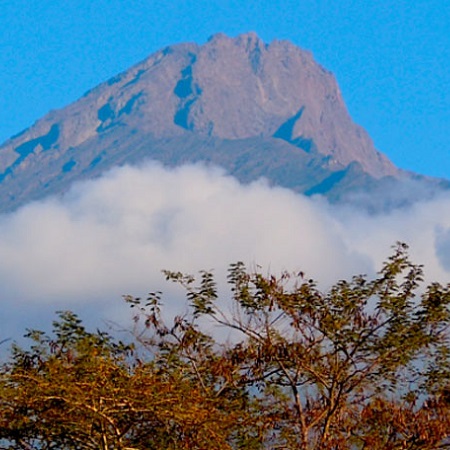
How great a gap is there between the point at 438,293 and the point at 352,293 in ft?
4.22

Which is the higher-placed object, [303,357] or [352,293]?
[352,293]

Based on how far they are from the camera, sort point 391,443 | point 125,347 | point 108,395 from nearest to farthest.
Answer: point 108,395, point 391,443, point 125,347

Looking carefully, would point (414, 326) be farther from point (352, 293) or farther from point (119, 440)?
point (119, 440)

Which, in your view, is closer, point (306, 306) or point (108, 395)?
point (108, 395)

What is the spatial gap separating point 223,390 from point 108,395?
4074 millimetres

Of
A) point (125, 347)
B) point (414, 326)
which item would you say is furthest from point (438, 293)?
point (125, 347)

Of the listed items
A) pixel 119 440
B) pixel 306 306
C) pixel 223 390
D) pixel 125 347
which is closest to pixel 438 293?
pixel 306 306

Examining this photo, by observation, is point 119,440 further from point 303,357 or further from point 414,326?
point 414,326

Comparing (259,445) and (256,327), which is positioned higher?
(256,327)

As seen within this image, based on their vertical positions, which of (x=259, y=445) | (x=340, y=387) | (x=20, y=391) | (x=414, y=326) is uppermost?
(x=414, y=326)

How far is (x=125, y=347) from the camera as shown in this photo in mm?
17969

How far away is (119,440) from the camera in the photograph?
14586 mm

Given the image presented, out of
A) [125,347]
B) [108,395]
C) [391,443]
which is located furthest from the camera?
[125,347]

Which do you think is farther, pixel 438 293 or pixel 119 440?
pixel 438 293
